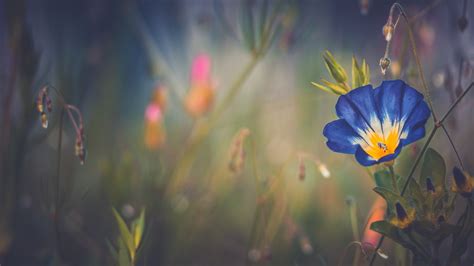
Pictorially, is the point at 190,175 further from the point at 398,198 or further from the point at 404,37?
the point at 398,198

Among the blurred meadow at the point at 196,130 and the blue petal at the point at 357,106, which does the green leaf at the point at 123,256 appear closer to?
the blurred meadow at the point at 196,130

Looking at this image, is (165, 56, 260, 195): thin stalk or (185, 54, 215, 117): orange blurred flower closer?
(165, 56, 260, 195): thin stalk

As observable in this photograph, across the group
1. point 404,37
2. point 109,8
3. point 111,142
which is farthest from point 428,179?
point 109,8

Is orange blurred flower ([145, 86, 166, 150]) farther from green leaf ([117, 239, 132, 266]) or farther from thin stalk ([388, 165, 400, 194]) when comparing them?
thin stalk ([388, 165, 400, 194])

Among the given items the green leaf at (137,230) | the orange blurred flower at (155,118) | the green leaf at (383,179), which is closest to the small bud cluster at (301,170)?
the green leaf at (383,179)

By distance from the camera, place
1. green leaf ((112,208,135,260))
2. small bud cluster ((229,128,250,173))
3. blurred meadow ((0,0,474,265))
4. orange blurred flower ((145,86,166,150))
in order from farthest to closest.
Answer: orange blurred flower ((145,86,166,150)) < blurred meadow ((0,0,474,265)) < small bud cluster ((229,128,250,173)) < green leaf ((112,208,135,260))

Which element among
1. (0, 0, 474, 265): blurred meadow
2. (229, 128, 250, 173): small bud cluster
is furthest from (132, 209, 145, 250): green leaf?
(229, 128, 250, 173): small bud cluster

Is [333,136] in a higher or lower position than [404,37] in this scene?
lower
